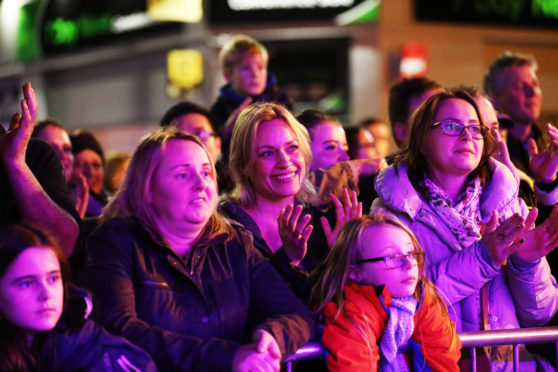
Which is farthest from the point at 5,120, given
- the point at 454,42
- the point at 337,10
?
the point at 454,42

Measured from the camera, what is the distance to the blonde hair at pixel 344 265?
3.60 metres

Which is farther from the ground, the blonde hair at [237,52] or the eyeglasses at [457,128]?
the blonde hair at [237,52]

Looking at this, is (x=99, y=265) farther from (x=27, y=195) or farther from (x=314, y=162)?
(x=314, y=162)

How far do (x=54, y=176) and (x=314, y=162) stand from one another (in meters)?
1.85

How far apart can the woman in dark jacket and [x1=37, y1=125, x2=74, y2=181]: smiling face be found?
7.29 ft

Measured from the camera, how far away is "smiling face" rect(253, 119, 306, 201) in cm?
427

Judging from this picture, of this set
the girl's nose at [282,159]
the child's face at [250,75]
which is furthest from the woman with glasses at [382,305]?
the child's face at [250,75]

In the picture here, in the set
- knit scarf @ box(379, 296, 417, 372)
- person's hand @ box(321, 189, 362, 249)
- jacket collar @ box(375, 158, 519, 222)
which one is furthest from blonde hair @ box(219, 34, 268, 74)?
knit scarf @ box(379, 296, 417, 372)

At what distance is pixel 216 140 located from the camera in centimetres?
537

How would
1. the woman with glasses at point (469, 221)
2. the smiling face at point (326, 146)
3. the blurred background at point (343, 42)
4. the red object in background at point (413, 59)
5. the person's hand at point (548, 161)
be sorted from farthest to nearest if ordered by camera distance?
the blurred background at point (343, 42)
the red object in background at point (413, 59)
the smiling face at point (326, 146)
the person's hand at point (548, 161)
the woman with glasses at point (469, 221)

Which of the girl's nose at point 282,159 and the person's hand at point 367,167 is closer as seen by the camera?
the girl's nose at point 282,159

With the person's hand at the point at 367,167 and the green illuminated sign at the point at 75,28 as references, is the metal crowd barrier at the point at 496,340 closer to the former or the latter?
the person's hand at the point at 367,167

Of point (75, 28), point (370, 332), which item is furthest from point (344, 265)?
point (75, 28)

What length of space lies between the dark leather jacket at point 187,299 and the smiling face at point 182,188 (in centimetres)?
12
